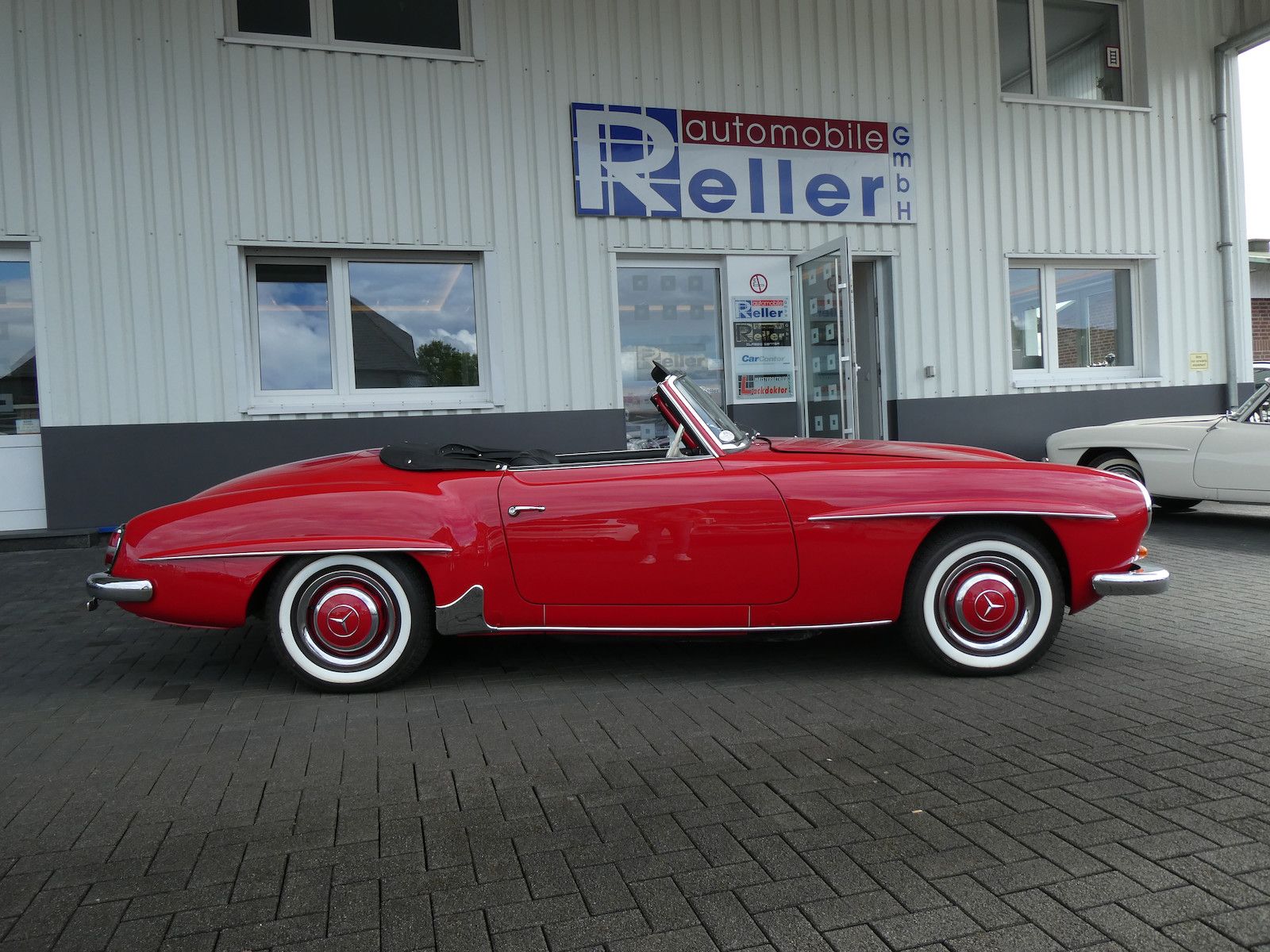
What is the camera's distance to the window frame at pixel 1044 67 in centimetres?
1112

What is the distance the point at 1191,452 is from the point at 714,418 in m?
5.46

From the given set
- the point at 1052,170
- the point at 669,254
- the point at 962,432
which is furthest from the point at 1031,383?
the point at 669,254

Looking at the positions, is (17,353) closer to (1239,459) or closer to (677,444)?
(677,444)

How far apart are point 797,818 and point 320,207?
786cm

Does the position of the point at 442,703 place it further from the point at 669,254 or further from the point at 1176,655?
the point at 669,254

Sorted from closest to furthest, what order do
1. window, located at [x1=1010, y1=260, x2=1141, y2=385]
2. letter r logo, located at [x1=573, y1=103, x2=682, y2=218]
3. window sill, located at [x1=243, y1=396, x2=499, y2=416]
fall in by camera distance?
window sill, located at [x1=243, y1=396, x2=499, y2=416] → letter r logo, located at [x1=573, y1=103, x2=682, y2=218] → window, located at [x1=1010, y1=260, x2=1141, y2=385]

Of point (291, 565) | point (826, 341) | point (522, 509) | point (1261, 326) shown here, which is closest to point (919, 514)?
point (522, 509)

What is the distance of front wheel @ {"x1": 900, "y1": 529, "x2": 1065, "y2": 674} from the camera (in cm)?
400

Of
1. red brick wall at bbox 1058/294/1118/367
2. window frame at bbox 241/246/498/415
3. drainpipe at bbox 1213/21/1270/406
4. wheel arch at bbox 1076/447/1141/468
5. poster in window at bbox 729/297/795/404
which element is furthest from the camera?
drainpipe at bbox 1213/21/1270/406

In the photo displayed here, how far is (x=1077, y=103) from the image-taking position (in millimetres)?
11312

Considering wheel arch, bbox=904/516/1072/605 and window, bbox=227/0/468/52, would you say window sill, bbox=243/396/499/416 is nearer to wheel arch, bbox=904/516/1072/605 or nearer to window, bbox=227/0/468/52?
window, bbox=227/0/468/52

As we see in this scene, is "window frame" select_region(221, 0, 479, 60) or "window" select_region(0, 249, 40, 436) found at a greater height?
"window frame" select_region(221, 0, 479, 60)

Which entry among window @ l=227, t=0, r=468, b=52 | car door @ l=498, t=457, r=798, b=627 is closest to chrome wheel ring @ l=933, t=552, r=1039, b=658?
car door @ l=498, t=457, r=798, b=627

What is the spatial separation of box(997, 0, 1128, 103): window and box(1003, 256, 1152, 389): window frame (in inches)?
74.1
